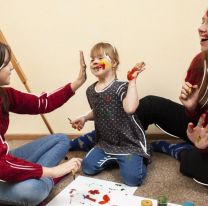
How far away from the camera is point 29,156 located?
137 cm

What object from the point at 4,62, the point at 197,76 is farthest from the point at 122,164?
the point at 4,62

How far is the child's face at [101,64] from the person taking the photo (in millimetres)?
1384

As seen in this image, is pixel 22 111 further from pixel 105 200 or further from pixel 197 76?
pixel 197 76

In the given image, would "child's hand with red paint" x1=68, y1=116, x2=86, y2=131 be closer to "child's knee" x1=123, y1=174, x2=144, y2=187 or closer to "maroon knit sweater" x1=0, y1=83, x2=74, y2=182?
"maroon knit sweater" x1=0, y1=83, x2=74, y2=182

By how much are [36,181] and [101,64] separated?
0.53m

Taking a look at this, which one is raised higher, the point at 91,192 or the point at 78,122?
the point at 78,122

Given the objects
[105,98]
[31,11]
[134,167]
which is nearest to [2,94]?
[105,98]

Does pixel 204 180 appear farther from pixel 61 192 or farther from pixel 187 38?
pixel 187 38

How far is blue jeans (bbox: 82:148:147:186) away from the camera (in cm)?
135

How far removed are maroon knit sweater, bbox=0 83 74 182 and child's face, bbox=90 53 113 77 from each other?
15 cm

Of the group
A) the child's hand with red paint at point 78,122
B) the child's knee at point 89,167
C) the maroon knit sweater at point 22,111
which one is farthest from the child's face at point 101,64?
the child's knee at point 89,167

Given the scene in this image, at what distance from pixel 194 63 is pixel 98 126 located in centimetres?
49

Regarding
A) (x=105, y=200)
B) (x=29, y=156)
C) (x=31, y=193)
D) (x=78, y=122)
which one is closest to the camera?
(x=31, y=193)

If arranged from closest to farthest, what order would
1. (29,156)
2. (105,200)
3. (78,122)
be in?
1. (105,200)
2. (29,156)
3. (78,122)
